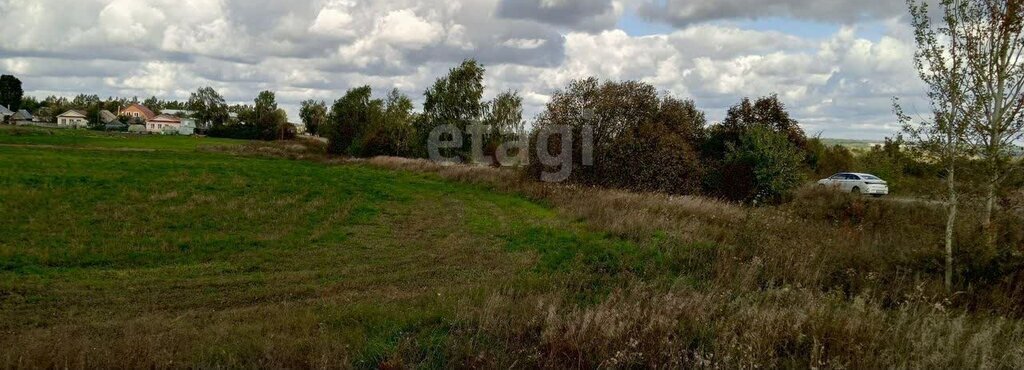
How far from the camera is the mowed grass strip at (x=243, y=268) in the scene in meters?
7.02

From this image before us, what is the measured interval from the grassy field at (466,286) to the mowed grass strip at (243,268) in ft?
0.18

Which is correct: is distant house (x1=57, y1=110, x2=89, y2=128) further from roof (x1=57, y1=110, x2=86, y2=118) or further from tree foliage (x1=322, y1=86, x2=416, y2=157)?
tree foliage (x1=322, y1=86, x2=416, y2=157)

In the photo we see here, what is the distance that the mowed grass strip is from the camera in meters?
7.02

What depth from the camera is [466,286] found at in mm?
10531

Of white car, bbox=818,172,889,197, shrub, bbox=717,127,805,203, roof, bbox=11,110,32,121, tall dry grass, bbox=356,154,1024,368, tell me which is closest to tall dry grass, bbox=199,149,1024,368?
tall dry grass, bbox=356,154,1024,368

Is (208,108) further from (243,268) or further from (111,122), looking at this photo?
(243,268)

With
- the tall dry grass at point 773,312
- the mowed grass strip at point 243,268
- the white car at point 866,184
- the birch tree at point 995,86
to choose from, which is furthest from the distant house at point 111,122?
the birch tree at point 995,86

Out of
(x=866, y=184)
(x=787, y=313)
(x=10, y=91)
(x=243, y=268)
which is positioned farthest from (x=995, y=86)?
(x=10, y=91)

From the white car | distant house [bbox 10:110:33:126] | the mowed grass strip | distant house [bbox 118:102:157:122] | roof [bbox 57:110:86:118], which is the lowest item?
the mowed grass strip

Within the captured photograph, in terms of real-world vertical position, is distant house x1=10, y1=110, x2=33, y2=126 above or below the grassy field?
above

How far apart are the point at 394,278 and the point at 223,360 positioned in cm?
492

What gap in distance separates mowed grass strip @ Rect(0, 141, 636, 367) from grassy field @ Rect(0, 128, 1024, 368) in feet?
0.18

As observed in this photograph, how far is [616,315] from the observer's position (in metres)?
7.43

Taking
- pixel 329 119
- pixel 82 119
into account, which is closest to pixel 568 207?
pixel 329 119
